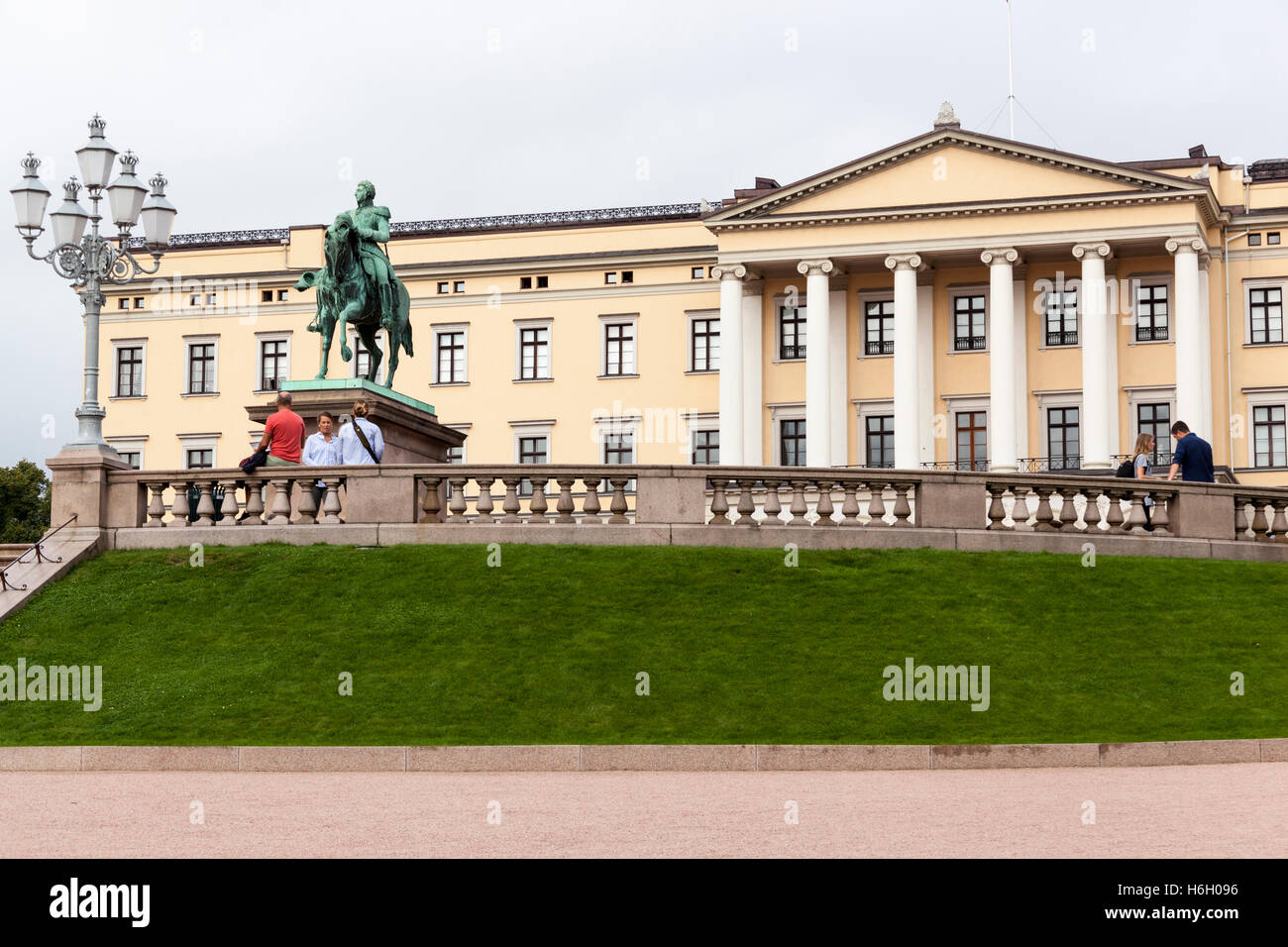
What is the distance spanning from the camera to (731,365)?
72.3 meters

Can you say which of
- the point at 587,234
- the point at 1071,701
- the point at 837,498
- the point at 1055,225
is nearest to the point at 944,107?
the point at 1055,225

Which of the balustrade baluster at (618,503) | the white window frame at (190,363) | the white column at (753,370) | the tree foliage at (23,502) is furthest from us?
the tree foliage at (23,502)

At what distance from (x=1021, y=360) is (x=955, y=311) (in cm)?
352

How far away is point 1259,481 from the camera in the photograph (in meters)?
66.1

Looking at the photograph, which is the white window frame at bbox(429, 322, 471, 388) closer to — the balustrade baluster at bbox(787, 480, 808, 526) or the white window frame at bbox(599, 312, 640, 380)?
the white window frame at bbox(599, 312, 640, 380)

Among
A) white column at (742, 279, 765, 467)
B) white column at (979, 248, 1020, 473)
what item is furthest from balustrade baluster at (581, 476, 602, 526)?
white column at (742, 279, 765, 467)

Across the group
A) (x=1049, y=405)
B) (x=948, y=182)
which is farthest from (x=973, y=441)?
(x=948, y=182)

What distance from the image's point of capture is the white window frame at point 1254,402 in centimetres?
6850

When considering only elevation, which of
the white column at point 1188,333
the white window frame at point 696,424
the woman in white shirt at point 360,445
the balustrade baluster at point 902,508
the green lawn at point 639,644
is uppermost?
the white column at point 1188,333

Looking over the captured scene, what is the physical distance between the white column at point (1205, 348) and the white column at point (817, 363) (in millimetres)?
14407

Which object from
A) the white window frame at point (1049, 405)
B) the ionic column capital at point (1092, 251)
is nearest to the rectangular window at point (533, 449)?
the white window frame at point (1049, 405)

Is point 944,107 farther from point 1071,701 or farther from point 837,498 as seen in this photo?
point 1071,701

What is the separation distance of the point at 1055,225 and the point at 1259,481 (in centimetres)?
1245

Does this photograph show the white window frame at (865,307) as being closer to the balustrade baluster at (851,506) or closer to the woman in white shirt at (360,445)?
the balustrade baluster at (851,506)
